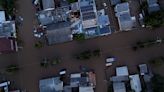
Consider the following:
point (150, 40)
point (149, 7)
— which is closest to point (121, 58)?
point (150, 40)

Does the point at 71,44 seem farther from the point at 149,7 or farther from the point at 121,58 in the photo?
the point at 149,7

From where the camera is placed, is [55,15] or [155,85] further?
[55,15]

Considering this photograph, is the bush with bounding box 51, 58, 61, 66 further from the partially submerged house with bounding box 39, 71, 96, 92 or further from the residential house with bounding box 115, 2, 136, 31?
the residential house with bounding box 115, 2, 136, 31

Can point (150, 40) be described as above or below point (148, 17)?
below

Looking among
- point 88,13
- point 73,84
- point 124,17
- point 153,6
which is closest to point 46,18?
point 88,13

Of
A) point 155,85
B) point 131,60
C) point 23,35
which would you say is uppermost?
point 23,35

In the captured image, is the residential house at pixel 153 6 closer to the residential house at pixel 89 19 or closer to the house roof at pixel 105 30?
the house roof at pixel 105 30

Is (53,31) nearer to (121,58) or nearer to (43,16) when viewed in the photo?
(43,16)
